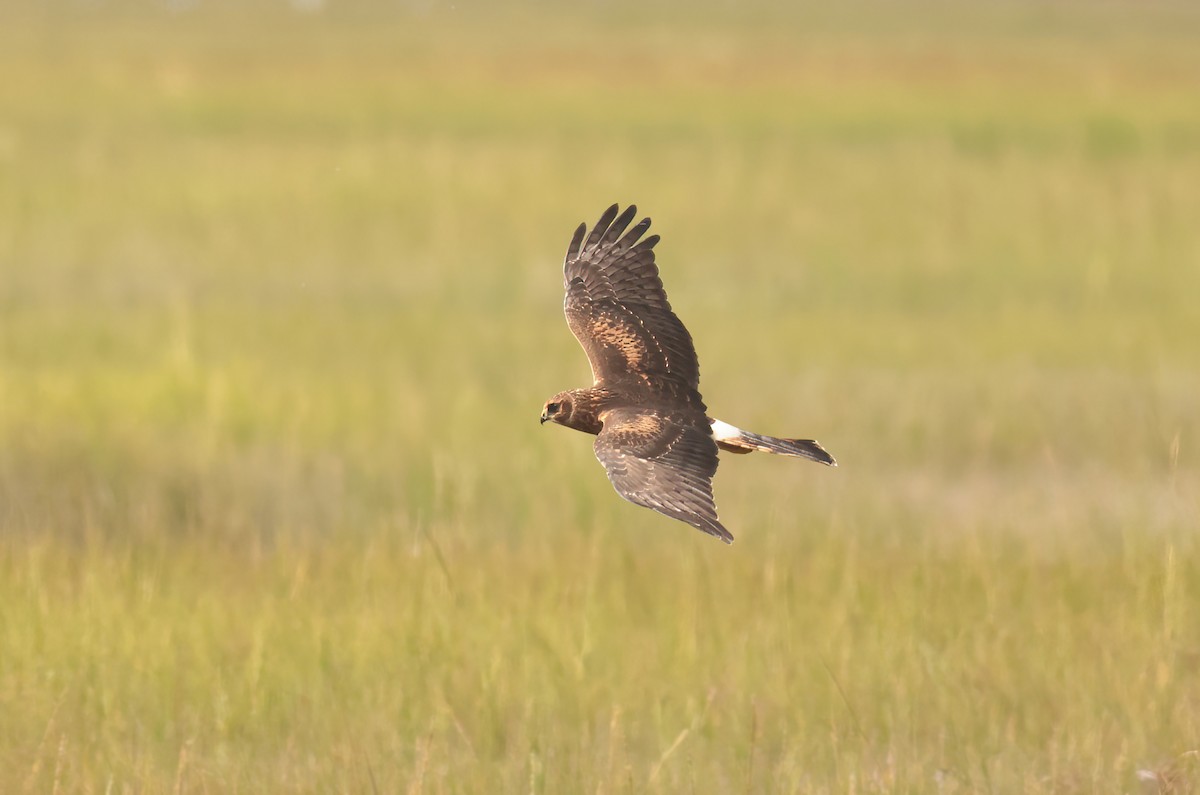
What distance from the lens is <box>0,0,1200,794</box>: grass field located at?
263 inches

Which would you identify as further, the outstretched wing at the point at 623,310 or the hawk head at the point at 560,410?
the outstretched wing at the point at 623,310

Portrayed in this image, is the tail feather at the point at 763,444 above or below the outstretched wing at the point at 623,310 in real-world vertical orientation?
below

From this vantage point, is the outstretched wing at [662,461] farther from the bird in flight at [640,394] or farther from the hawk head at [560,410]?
the hawk head at [560,410]

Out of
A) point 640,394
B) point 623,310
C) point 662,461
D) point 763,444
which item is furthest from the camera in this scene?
point 623,310

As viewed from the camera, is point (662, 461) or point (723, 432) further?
point (723, 432)

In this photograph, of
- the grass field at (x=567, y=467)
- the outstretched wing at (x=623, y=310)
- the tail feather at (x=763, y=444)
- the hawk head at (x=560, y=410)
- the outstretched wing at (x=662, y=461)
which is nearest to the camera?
the outstretched wing at (x=662, y=461)

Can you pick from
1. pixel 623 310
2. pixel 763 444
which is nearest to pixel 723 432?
pixel 763 444

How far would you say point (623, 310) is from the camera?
7.13 metres

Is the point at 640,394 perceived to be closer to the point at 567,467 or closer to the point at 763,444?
the point at 763,444

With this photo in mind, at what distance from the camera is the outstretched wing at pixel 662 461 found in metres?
5.45

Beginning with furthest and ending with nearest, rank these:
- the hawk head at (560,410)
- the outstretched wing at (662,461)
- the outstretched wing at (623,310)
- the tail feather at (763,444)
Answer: the outstretched wing at (623,310) → the hawk head at (560,410) → the tail feather at (763,444) → the outstretched wing at (662,461)

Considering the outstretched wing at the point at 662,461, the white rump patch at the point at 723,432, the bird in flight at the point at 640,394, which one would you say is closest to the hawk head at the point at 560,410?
the bird in flight at the point at 640,394

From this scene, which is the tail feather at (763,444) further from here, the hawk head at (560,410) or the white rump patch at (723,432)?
the hawk head at (560,410)

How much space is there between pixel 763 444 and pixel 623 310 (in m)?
1.03
